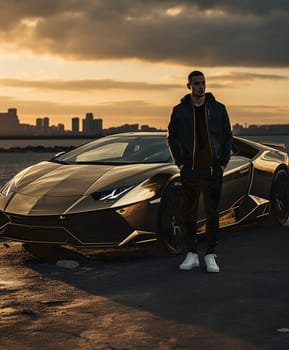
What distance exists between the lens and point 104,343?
4.17 metres

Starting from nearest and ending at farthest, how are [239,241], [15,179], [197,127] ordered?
[197,127]
[15,179]
[239,241]

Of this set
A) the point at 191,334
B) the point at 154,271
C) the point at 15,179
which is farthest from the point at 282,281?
the point at 15,179

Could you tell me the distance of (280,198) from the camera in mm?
9023

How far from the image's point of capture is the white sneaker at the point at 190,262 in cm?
639

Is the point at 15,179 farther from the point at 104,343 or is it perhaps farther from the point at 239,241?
the point at 104,343

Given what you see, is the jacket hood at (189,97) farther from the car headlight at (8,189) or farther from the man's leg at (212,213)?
the car headlight at (8,189)

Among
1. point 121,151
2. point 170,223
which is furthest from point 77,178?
point 121,151

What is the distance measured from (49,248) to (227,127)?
233 centimetres

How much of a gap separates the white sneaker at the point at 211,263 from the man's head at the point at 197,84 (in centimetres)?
144

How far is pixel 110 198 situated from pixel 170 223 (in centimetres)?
71

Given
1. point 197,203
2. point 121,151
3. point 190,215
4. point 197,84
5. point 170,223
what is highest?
point 197,84

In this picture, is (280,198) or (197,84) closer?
(197,84)

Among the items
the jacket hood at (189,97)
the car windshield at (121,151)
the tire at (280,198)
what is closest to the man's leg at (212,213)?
the jacket hood at (189,97)

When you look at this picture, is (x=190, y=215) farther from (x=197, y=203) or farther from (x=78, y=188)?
(x=78, y=188)
